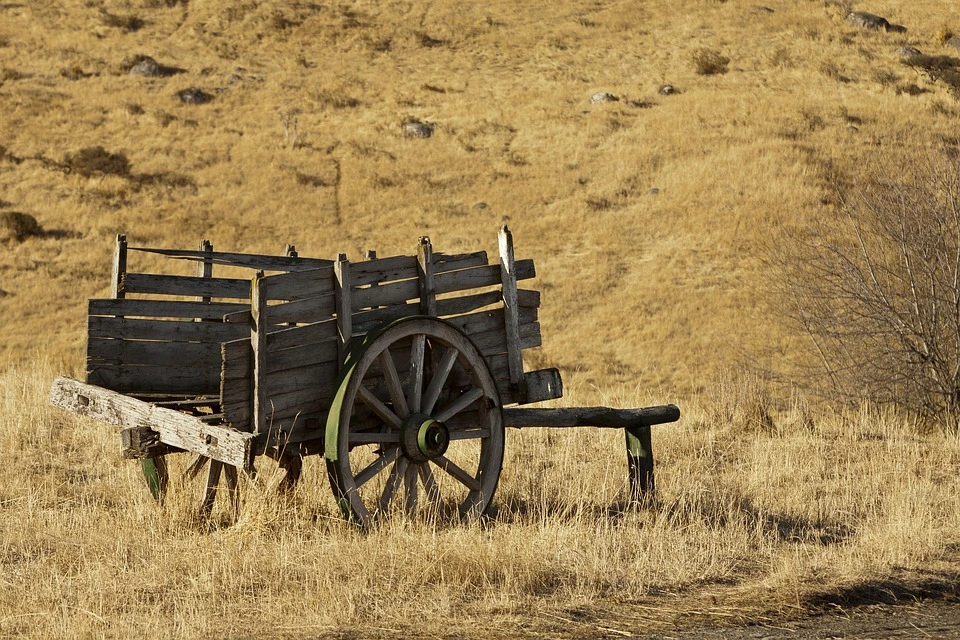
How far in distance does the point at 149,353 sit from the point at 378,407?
6.11 ft

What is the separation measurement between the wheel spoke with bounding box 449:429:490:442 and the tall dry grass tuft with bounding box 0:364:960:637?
1.65ft

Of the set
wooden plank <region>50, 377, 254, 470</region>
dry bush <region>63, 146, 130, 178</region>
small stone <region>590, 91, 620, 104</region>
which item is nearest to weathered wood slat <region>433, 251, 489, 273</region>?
wooden plank <region>50, 377, 254, 470</region>

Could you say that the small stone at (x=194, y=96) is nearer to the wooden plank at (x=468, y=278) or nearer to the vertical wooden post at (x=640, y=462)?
the vertical wooden post at (x=640, y=462)

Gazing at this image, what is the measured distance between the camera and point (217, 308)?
727 centimetres

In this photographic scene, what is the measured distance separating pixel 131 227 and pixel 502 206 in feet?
35.2

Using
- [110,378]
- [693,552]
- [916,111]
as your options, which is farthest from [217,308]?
[916,111]

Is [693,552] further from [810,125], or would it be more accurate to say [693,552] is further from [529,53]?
[529,53]

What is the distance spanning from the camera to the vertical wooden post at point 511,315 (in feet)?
20.9

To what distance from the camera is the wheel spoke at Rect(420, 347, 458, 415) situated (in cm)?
605

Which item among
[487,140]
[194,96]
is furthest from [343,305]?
[194,96]

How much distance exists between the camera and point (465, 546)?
5250mm

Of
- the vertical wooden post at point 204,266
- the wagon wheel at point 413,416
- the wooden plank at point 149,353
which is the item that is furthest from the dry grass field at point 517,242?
the vertical wooden post at point 204,266

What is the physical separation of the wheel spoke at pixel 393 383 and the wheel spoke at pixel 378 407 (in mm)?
51

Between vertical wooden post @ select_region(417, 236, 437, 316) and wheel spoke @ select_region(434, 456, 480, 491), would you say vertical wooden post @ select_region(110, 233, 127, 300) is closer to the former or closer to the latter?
vertical wooden post @ select_region(417, 236, 437, 316)
